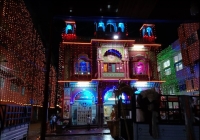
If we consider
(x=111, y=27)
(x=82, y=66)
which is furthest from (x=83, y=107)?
(x=111, y=27)

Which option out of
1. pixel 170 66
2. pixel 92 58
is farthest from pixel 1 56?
pixel 170 66

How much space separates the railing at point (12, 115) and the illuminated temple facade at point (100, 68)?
48.4ft

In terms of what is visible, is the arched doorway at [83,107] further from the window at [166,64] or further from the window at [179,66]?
the window at [166,64]

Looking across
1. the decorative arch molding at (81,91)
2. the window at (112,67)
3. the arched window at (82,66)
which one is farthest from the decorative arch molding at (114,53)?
the decorative arch molding at (81,91)

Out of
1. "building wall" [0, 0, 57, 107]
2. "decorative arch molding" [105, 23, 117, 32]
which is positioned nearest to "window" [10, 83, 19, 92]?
"building wall" [0, 0, 57, 107]

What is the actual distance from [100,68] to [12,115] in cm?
1805

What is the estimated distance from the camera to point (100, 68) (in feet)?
84.0

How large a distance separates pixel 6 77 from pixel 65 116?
29.1ft

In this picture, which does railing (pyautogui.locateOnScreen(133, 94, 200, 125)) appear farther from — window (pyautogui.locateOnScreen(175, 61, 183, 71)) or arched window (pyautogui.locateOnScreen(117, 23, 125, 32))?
window (pyautogui.locateOnScreen(175, 61, 183, 71))

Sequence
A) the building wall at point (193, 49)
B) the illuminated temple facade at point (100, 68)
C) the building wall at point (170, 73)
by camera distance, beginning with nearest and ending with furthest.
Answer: the building wall at point (193, 49), the illuminated temple facade at point (100, 68), the building wall at point (170, 73)

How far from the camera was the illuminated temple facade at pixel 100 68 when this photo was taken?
25078mm

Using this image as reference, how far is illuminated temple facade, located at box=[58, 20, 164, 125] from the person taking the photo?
25.1m

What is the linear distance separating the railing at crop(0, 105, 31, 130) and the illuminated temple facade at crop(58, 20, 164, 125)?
48.4 feet

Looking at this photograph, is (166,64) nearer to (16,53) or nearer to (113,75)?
(113,75)
